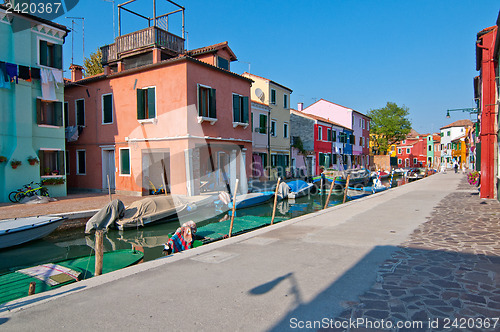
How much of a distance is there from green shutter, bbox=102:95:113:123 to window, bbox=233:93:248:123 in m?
7.09

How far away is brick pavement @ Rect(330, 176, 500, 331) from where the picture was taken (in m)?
3.47

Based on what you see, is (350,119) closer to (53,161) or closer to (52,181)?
(53,161)

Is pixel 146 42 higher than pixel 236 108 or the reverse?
higher

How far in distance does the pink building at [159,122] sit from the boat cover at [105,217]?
4.56 metres

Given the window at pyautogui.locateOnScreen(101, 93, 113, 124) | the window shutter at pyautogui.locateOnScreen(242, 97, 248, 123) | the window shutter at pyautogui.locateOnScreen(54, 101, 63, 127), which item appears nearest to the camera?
the window shutter at pyautogui.locateOnScreen(54, 101, 63, 127)

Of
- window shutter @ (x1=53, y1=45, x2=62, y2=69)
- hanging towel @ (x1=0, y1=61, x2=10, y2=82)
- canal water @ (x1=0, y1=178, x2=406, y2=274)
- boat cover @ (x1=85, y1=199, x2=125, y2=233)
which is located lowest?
canal water @ (x1=0, y1=178, x2=406, y2=274)

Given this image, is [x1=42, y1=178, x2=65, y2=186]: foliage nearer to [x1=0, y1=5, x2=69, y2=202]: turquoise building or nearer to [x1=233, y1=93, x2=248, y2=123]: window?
[x1=0, y1=5, x2=69, y2=202]: turquoise building

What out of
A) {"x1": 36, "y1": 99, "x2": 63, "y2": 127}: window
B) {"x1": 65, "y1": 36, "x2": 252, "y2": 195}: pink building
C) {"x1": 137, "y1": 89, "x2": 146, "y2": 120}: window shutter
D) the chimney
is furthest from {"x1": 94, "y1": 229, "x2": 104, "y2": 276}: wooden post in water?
the chimney

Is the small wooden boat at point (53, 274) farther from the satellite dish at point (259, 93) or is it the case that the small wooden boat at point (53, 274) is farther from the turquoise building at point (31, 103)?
the satellite dish at point (259, 93)

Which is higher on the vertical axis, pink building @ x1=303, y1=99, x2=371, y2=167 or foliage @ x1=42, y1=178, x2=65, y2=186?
pink building @ x1=303, y1=99, x2=371, y2=167

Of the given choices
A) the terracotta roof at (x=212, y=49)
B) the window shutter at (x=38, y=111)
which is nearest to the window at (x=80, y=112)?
the window shutter at (x=38, y=111)

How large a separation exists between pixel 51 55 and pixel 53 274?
14231 mm

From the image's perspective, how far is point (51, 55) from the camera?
16.3 metres

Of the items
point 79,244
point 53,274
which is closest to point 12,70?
point 79,244
